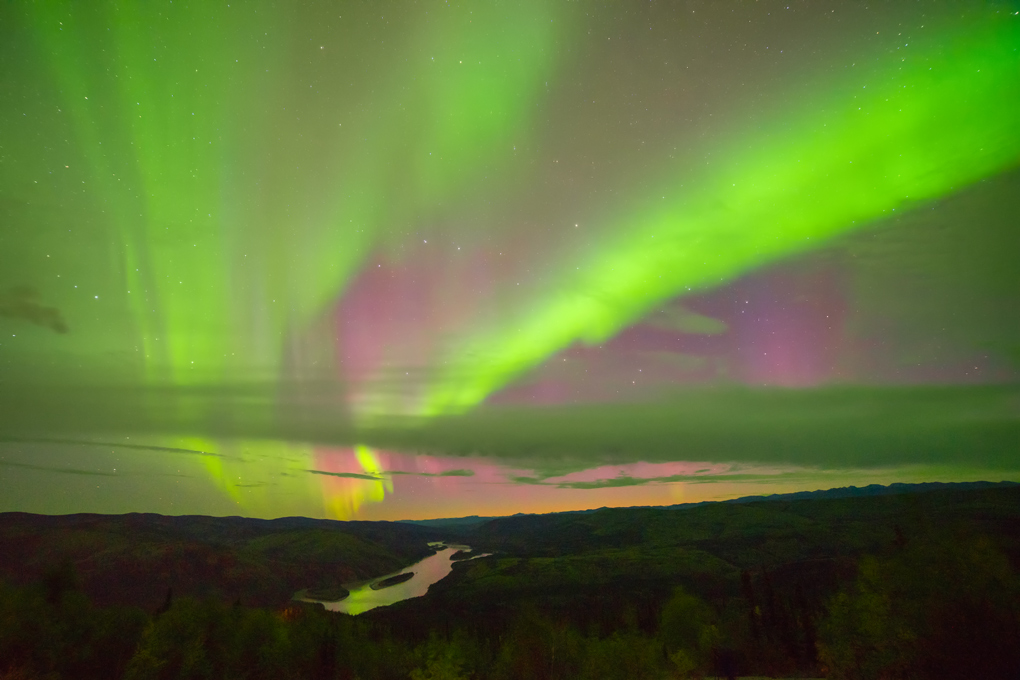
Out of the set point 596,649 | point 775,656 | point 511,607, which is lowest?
point 511,607

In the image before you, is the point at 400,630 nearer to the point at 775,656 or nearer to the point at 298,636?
the point at 298,636

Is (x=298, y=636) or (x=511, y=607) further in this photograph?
(x=511, y=607)

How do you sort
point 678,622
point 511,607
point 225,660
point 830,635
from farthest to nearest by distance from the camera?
Answer: point 511,607, point 678,622, point 225,660, point 830,635

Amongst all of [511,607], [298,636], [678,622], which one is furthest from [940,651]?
[511,607]

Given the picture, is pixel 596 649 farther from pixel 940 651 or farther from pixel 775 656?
pixel 940 651

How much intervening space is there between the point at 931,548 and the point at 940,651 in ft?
36.6

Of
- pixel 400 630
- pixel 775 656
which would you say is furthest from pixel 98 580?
pixel 775 656

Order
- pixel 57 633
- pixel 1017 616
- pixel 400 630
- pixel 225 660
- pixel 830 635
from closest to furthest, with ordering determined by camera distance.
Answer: pixel 1017 616, pixel 830 635, pixel 57 633, pixel 225 660, pixel 400 630

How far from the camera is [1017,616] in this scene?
45719 mm

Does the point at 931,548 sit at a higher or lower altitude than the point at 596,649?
higher

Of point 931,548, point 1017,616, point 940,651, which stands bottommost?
point 940,651

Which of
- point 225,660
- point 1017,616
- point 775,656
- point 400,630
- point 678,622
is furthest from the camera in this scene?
point 400,630

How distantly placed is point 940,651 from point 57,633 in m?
106

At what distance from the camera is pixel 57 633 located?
72.3 metres
